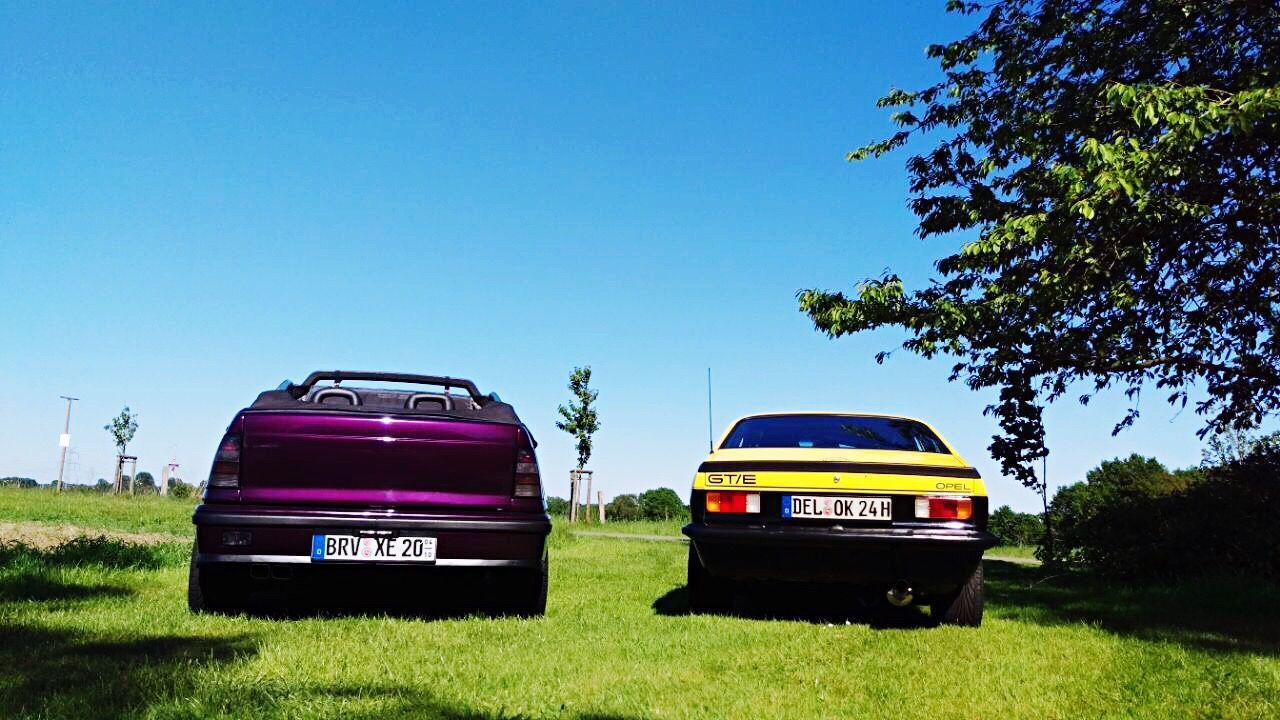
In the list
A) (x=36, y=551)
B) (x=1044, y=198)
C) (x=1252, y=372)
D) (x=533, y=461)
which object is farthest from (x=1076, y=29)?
(x=36, y=551)

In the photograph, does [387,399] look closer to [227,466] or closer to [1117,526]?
[227,466]

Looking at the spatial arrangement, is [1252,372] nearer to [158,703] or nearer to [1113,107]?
[1113,107]

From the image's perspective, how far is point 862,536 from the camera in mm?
5383

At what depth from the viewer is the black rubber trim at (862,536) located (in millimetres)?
5355

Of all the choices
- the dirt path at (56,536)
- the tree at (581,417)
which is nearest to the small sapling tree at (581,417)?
the tree at (581,417)

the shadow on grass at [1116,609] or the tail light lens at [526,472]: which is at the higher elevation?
the tail light lens at [526,472]

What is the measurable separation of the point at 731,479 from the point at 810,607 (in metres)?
1.75

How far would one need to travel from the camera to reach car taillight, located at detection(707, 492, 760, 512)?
5.61m

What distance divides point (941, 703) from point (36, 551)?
8.22 m

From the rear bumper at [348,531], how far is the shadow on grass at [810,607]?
142 centimetres

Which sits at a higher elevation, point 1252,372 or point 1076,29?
point 1076,29

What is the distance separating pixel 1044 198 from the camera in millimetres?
8703

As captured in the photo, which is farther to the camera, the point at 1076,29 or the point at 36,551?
the point at 1076,29

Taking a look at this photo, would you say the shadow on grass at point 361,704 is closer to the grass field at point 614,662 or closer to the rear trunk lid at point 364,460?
the grass field at point 614,662
